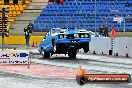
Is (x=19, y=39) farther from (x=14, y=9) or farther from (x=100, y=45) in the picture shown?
(x=100, y=45)

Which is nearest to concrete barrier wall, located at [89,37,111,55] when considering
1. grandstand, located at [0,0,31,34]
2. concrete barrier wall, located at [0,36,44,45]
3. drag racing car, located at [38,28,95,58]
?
drag racing car, located at [38,28,95,58]

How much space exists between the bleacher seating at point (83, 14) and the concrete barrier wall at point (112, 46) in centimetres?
1585

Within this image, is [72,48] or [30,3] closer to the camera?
[72,48]

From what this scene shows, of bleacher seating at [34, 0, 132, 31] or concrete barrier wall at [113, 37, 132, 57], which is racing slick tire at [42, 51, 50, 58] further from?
bleacher seating at [34, 0, 132, 31]

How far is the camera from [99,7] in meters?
52.5

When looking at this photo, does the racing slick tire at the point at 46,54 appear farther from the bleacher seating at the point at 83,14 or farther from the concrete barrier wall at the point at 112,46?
the bleacher seating at the point at 83,14

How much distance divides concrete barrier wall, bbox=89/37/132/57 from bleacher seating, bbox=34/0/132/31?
52.0ft

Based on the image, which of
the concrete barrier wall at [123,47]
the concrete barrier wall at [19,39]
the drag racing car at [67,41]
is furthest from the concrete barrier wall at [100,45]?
the concrete barrier wall at [19,39]

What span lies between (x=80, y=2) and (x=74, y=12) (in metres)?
2.13

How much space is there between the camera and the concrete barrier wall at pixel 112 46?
29.0 metres

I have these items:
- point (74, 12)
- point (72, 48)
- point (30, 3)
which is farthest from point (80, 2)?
point (72, 48)

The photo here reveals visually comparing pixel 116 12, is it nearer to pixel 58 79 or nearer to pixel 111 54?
pixel 111 54

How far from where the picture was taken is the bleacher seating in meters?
50.2

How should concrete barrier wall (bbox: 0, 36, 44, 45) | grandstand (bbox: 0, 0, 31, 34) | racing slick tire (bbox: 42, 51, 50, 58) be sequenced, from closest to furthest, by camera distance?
racing slick tire (bbox: 42, 51, 50, 58) → concrete barrier wall (bbox: 0, 36, 44, 45) → grandstand (bbox: 0, 0, 31, 34)
